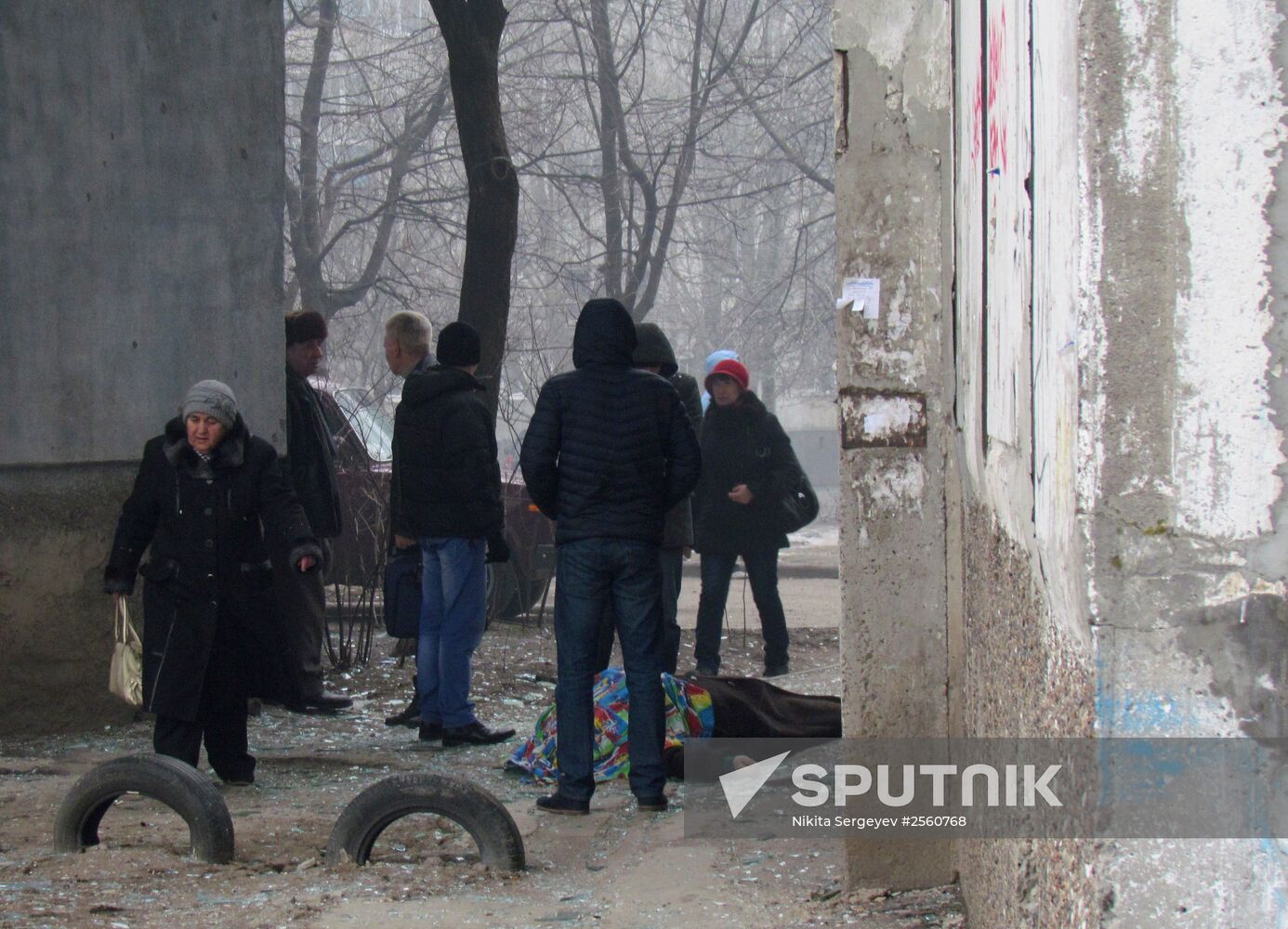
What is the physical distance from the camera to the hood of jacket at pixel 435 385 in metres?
6.48

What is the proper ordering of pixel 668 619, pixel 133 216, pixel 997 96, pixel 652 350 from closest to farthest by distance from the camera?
pixel 997 96, pixel 652 350, pixel 133 216, pixel 668 619

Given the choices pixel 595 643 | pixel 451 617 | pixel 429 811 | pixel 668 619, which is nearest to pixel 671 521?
pixel 668 619

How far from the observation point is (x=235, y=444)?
559 centimetres

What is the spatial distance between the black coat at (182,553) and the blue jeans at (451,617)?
999mm

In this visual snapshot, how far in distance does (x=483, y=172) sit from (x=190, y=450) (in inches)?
209

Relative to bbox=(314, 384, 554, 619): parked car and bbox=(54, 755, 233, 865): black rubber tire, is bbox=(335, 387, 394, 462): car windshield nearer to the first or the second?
bbox=(314, 384, 554, 619): parked car

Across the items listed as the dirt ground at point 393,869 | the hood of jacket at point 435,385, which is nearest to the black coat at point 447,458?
the hood of jacket at point 435,385

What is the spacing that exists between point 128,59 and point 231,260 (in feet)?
3.31

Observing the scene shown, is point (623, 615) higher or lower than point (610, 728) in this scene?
higher

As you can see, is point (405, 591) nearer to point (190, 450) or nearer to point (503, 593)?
point (190, 450)

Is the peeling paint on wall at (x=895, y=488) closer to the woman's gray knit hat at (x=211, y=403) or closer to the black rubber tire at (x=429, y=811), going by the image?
the black rubber tire at (x=429, y=811)

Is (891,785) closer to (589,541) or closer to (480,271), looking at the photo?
(589,541)

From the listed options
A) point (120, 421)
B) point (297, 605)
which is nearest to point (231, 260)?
point (120, 421)

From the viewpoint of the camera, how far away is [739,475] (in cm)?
840
